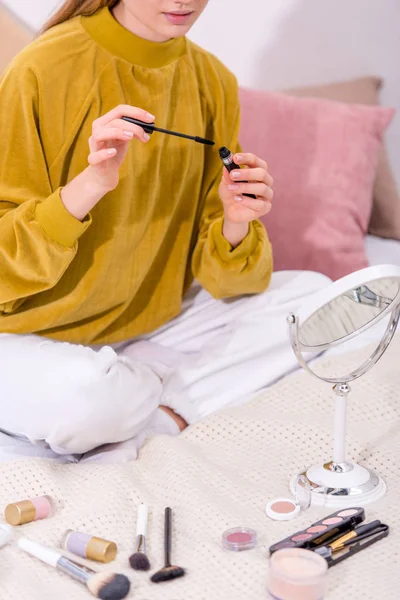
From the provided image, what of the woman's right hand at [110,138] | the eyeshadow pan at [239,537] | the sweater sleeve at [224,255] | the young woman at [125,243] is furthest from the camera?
the sweater sleeve at [224,255]

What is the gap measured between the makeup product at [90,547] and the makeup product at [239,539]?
0.11 m

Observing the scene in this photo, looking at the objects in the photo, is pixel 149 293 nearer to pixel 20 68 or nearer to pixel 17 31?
pixel 20 68

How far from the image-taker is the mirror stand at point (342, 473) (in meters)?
0.95

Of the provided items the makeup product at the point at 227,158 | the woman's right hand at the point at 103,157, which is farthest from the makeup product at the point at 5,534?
the makeup product at the point at 227,158

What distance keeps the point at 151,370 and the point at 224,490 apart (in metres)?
0.31

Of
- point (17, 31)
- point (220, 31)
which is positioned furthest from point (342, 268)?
point (17, 31)

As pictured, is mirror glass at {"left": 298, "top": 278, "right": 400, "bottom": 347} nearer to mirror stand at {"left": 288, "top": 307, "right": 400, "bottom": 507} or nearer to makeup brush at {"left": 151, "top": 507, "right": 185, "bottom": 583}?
mirror stand at {"left": 288, "top": 307, "right": 400, "bottom": 507}

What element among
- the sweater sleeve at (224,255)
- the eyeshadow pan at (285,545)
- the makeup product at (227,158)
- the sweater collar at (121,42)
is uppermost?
the sweater collar at (121,42)

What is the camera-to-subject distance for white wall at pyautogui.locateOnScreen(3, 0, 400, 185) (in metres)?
1.79

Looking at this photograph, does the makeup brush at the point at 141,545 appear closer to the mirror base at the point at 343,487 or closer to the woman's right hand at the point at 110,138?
the mirror base at the point at 343,487

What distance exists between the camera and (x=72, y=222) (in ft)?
3.48

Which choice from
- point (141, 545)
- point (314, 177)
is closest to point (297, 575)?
point (141, 545)

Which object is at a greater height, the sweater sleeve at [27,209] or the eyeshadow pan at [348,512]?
the sweater sleeve at [27,209]

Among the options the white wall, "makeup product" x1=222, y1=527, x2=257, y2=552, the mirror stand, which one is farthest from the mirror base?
the white wall
